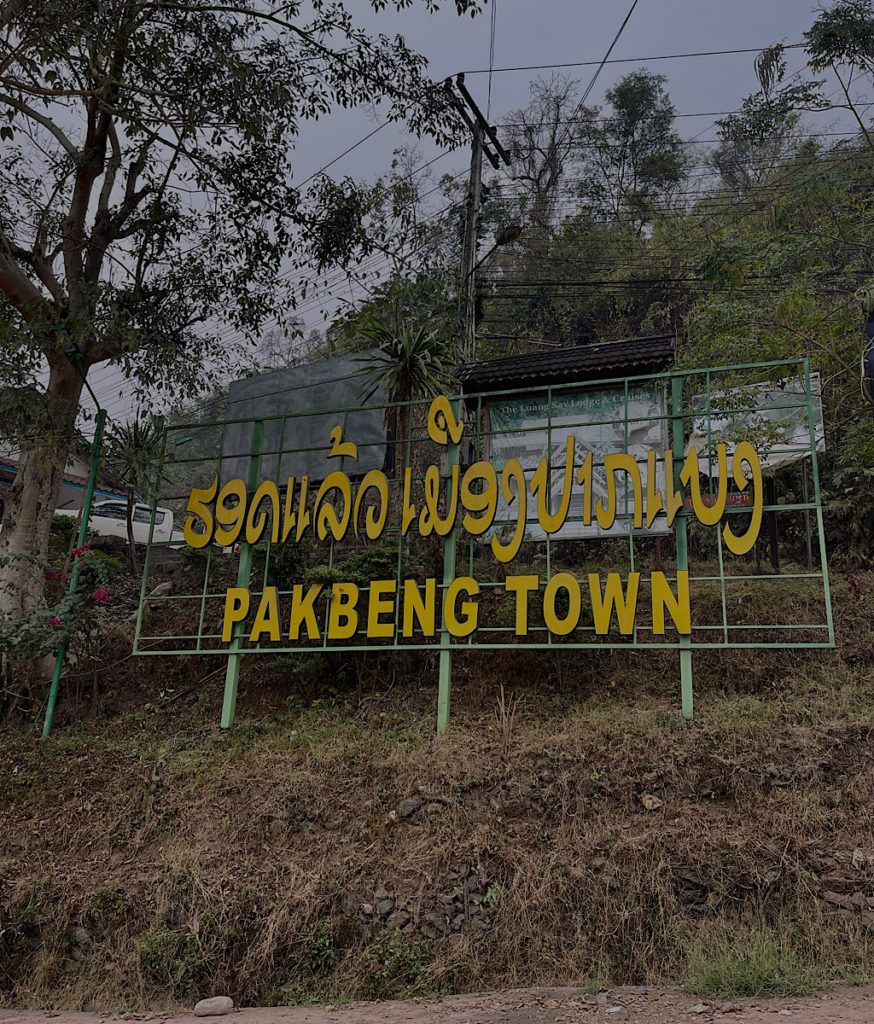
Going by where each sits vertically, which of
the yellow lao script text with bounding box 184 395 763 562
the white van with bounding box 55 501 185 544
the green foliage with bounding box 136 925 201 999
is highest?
the white van with bounding box 55 501 185 544

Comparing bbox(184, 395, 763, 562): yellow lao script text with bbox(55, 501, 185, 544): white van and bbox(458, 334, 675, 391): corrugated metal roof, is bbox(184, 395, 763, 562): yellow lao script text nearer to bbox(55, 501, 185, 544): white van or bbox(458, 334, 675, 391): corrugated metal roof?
bbox(458, 334, 675, 391): corrugated metal roof

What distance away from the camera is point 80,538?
9156 mm

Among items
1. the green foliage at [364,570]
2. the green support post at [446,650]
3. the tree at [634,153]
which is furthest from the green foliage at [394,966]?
the tree at [634,153]

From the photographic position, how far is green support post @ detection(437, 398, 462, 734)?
7.67 meters

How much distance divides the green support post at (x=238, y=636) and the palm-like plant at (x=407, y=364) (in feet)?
5.28

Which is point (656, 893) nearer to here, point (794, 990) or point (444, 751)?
point (794, 990)

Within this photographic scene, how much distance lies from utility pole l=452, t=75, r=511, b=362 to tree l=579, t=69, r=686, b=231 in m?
10.9

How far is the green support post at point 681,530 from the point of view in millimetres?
7117

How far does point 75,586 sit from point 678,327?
58.7 ft

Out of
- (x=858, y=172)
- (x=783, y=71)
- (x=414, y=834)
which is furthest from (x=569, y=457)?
(x=858, y=172)

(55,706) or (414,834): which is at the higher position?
(55,706)

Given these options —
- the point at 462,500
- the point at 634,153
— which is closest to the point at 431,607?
the point at 462,500

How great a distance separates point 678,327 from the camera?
881 inches

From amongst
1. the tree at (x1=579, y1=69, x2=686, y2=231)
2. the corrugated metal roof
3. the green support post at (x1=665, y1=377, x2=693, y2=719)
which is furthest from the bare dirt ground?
the tree at (x1=579, y1=69, x2=686, y2=231)
